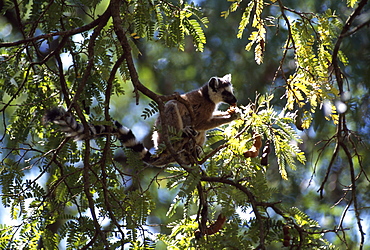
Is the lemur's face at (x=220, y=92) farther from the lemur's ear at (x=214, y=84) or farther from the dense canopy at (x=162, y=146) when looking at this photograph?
the dense canopy at (x=162, y=146)

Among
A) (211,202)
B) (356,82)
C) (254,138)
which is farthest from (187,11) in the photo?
(356,82)

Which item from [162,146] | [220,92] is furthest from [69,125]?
[220,92]

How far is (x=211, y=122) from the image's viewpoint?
6.43m

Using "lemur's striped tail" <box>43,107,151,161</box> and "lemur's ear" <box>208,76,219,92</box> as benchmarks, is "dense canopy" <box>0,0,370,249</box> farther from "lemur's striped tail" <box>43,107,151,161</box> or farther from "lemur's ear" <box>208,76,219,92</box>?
"lemur's ear" <box>208,76,219,92</box>

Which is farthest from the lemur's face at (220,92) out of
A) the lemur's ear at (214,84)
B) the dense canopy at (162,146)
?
the dense canopy at (162,146)

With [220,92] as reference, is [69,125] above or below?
below

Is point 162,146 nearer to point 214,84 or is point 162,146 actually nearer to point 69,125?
point 69,125

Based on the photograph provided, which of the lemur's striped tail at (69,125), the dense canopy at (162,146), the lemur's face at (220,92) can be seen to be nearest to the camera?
the dense canopy at (162,146)

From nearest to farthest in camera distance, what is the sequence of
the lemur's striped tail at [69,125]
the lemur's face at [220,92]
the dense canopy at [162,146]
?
the dense canopy at [162,146] < the lemur's striped tail at [69,125] < the lemur's face at [220,92]

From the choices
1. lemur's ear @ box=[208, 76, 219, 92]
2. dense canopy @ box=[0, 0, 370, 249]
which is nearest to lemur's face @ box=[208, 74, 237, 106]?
lemur's ear @ box=[208, 76, 219, 92]

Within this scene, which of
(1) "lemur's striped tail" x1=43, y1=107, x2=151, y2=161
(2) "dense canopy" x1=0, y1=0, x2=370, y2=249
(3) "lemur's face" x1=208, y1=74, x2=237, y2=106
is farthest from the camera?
(3) "lemur's face" x1=208, y1=74, x2=237, y2=106

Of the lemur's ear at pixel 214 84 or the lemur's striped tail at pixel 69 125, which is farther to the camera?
the lemur's ear at pixel 214 84

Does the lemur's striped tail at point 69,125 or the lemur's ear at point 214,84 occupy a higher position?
the lemur's ear at point 214,84

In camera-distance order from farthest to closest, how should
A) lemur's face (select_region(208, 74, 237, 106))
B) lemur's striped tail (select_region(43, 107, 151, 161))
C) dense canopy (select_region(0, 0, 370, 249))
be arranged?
1. lemur's face (select_region(208, 74, 237, 106))
2. lemur's striped tail (select_region(43, 107, 151, 161))
3. dense canopy (select_region(0, 0, 370, 249))
